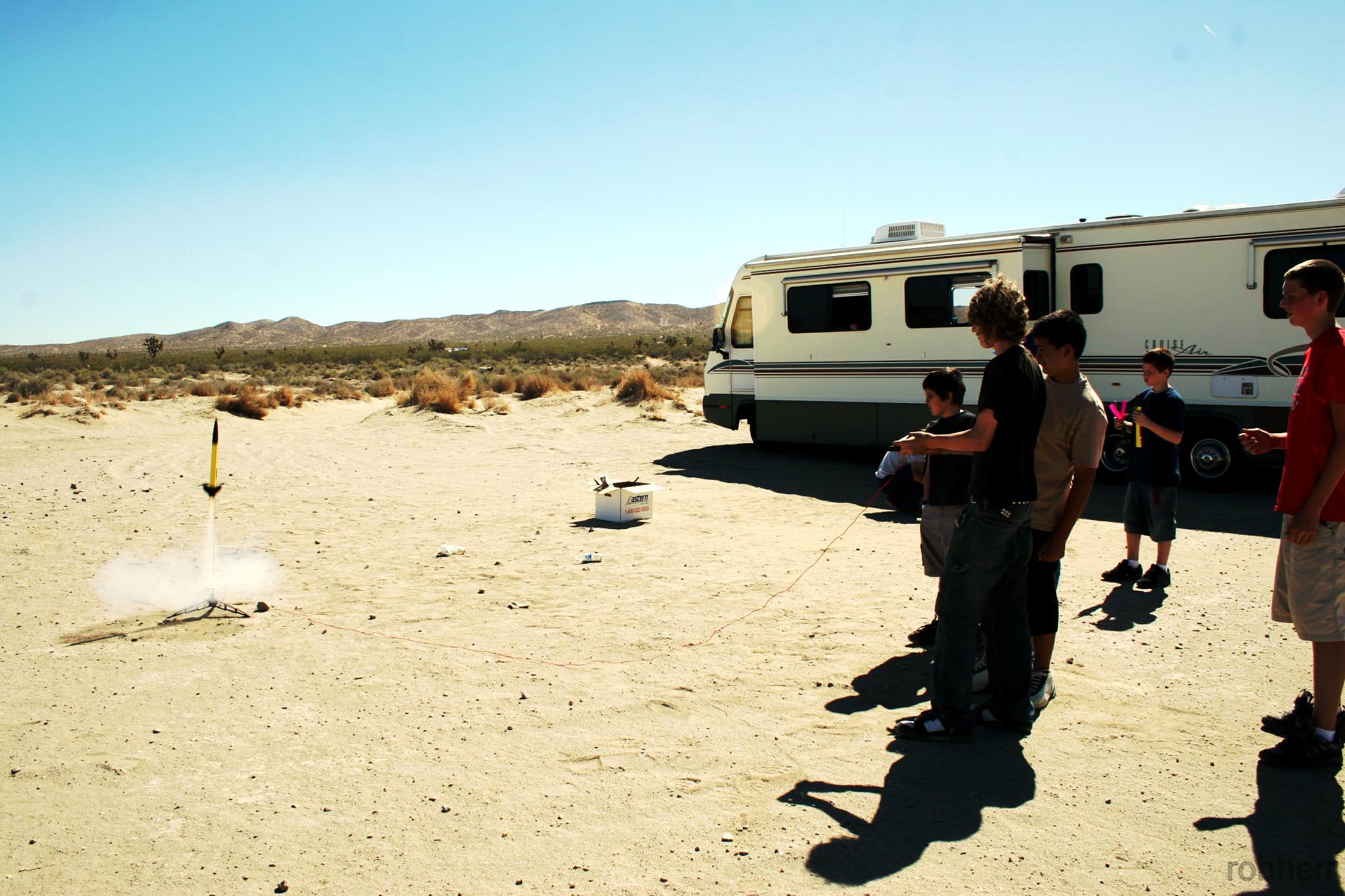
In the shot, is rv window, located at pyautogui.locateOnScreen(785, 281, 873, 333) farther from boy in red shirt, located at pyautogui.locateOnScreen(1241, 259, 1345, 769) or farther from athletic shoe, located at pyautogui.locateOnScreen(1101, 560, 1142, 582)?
boy in red shirt, located at pyautogui.locateOnScreen(1241, 259, 1345, 769)

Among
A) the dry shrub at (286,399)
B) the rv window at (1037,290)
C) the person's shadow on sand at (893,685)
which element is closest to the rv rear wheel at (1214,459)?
the rv window at (1037,290)

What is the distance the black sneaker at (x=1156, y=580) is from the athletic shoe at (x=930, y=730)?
3.30 metres

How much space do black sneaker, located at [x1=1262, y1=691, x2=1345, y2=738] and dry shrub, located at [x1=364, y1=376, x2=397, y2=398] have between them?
28473 millimetres

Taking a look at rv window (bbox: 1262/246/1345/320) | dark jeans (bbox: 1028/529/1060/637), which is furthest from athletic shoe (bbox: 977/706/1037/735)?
rv window (bbox: 1262/246/1345/320)

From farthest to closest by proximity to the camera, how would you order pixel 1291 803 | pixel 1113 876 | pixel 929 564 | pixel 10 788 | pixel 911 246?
pixel 911 246
pixel 929 564
pixel 10 788
pixel 1291 803
pixel 1113 876

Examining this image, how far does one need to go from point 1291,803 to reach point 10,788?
501cm

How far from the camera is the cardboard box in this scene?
9641 mm

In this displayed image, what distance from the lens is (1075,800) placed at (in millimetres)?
3781

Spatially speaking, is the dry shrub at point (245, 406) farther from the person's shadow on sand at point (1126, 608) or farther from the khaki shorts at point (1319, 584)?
the khaki shorts at point (1319, 584)

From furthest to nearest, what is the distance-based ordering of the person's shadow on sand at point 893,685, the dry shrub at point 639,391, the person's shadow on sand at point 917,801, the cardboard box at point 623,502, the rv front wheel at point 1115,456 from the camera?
the dry shrub at point 639,391, the rv front wheel at point 1115,456, the cardboard box at point 623,502, the person's shadow on sand at point 893,685, the person's shadow on sand at point 917,801

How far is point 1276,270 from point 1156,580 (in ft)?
18.7

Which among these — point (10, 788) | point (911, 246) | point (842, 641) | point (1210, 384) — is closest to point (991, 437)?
point (842, 641)

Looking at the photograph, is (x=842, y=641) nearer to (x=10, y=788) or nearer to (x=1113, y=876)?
(x=1113, y=876)

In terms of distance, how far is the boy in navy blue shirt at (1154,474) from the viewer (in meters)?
6.71
